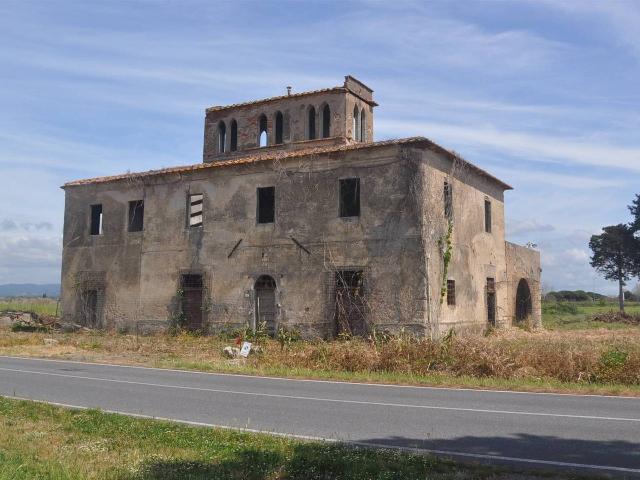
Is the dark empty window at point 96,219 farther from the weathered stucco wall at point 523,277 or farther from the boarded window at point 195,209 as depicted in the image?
the weathered stucco wall at point 523,277

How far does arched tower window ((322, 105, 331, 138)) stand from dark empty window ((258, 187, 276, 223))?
5.27 meters

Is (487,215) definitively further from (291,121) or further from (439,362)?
(439,362)

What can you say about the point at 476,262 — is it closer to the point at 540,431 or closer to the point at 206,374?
the point at 206,374

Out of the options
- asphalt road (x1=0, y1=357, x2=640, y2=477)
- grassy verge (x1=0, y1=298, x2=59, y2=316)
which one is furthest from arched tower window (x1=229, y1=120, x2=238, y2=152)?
asphalt road (x1=0, y1=357, x2=640, y2=477)

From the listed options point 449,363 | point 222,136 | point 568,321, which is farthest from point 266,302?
point 568,321

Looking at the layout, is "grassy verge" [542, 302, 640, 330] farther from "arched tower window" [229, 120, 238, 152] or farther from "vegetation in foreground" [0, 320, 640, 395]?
"arched tower window" [229, 120, 238, 152]

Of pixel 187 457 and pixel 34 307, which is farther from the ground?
pixel 34 307

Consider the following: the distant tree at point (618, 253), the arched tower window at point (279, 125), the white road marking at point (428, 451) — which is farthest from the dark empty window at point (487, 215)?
the distant tree at point (618, 253)

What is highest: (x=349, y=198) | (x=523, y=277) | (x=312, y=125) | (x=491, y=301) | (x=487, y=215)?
(x=312, y=125)

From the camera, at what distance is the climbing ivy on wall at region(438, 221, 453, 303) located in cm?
2200

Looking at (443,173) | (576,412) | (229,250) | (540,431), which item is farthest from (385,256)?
(540,431)

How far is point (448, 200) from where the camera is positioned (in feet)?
77.2

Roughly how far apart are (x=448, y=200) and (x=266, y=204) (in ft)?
24.0

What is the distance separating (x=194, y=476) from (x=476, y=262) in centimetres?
2109
